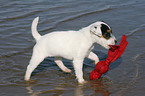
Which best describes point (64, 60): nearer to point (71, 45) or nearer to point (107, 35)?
point (71, 45)

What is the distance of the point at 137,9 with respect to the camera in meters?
12.0

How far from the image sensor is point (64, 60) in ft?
24.7

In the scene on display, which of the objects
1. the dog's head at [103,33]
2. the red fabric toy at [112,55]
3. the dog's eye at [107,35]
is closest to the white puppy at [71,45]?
the dog's head at [103,33]

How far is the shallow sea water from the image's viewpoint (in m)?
5.89

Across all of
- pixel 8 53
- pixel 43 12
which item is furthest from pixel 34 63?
pixel 43 12

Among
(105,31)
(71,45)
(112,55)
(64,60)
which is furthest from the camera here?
(64,60)

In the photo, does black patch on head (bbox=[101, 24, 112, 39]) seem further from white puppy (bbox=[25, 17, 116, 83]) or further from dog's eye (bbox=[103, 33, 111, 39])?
white puppy (bbox=[25, 17, 116, 83])

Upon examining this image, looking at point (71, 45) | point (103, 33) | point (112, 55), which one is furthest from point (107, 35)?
point (71, 45)

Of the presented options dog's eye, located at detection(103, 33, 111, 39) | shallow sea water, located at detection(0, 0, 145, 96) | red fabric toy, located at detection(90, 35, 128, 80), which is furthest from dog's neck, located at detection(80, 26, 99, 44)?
shallow sea water, located at detection(0, 0, 145, 96)

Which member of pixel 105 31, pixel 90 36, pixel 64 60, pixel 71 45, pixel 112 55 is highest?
pixel 105 31

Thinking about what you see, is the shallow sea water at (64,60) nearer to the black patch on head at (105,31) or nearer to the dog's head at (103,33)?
the dog's head at (103,33)

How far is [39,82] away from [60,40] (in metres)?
1.23

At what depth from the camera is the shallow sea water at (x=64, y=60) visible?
5887 millimetres

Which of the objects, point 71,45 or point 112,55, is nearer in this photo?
point 71,45
